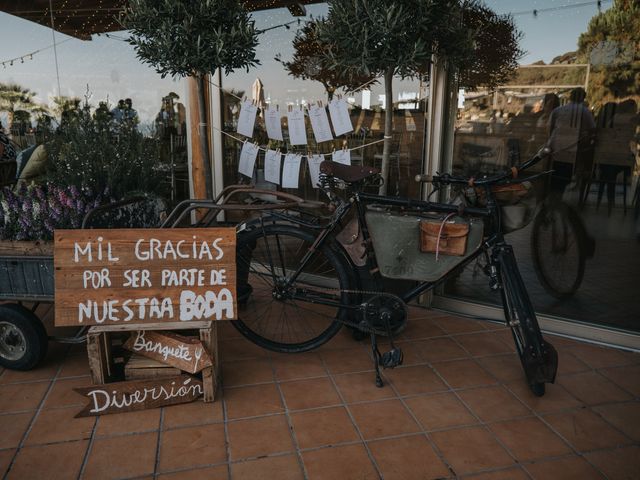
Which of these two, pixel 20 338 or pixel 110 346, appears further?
pixel 20 338

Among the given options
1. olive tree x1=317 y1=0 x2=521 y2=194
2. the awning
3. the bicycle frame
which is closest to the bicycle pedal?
the bicycle frame

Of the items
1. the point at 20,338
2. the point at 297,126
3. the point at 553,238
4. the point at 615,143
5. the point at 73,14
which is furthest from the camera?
the point at 73,14

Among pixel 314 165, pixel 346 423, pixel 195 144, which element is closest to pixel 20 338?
pixel 346 423

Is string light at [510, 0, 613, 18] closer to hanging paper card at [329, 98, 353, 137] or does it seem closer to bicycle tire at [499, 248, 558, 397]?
hanging paper card at [329, 98, 353, 137]

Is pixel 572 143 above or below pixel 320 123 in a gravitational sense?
below

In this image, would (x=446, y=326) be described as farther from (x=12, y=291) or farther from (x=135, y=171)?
(x=12, y=291)

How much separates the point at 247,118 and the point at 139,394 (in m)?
2.66

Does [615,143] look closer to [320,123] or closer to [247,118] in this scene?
[320,123]

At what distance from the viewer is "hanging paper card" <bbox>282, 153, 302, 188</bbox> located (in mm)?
4352

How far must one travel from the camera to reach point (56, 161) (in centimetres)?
355

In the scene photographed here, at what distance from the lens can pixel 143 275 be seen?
8.41ft

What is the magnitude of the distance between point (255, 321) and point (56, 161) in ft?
5.96

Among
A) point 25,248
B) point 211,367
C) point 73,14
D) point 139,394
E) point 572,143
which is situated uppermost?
point 73,14

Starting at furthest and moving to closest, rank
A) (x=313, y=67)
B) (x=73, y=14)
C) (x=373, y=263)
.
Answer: (x=73, y=14) < (x=313, y=67) < (x=373, y=263)
